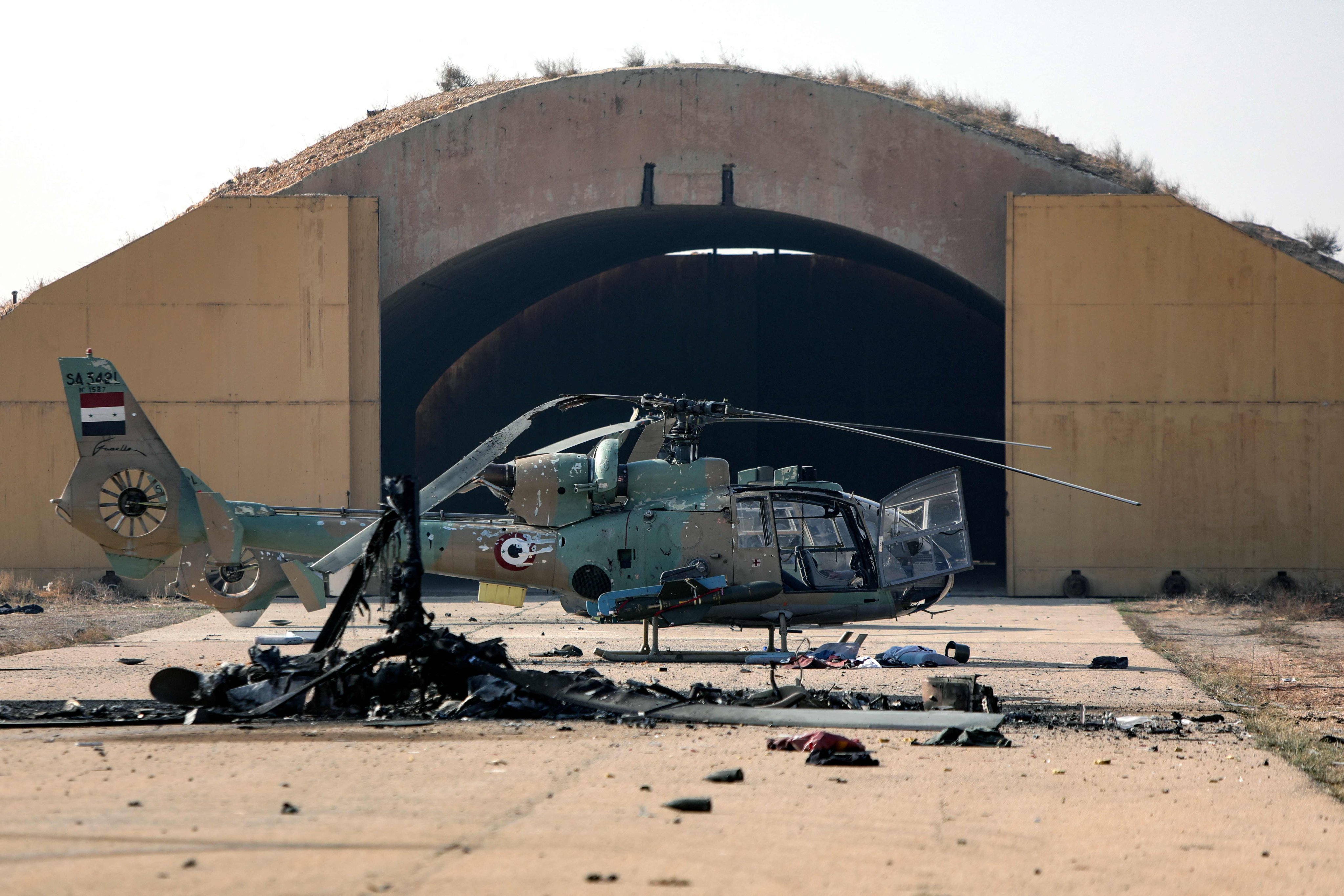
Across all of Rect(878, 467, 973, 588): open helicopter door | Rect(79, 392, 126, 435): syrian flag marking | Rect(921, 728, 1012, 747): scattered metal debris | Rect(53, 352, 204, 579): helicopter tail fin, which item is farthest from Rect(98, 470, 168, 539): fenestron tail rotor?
Rect(921, 728, 1012, 747): scattered metal debris

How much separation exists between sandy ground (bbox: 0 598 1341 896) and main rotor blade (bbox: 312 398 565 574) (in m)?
1.64

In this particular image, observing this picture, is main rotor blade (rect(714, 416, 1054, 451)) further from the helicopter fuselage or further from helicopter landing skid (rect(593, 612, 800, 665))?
helicopter landing skid (rect(593, 612, 800, 665))

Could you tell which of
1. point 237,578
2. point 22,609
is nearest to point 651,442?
point 237,578

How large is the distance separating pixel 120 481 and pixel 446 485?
491 centimetres

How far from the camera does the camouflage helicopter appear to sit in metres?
12.6

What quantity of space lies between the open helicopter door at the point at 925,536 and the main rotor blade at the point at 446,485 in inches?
175

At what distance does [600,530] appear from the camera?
12.7 metres

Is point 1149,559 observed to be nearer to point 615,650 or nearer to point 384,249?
point 615,650

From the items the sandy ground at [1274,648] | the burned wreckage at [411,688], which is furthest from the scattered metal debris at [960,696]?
the sandy ground at [1274,648]

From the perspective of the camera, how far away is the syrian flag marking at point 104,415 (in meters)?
12.9

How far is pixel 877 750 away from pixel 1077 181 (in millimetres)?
17255

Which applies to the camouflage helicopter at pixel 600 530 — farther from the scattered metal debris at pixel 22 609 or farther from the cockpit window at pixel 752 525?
the scattered metal debris at pixel 22 609

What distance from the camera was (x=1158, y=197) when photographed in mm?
21641

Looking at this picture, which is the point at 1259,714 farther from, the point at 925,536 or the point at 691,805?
the point at 691,805
